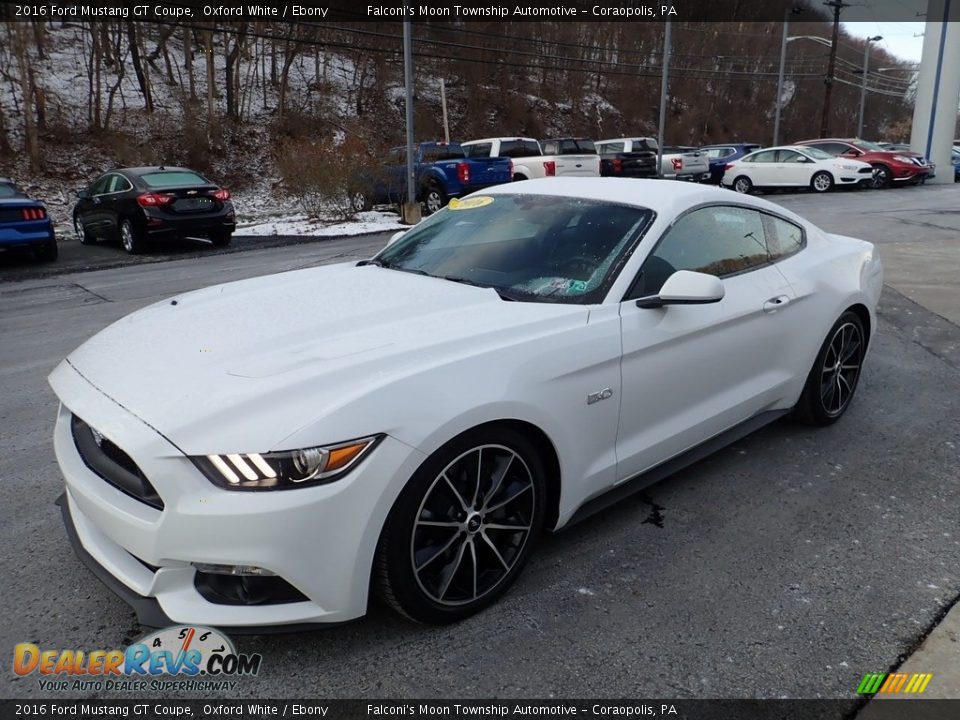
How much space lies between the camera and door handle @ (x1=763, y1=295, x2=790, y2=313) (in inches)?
154

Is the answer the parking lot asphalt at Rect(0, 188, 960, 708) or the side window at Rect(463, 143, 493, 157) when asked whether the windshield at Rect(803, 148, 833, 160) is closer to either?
the side window at Rect(463, 143, 493, 157)

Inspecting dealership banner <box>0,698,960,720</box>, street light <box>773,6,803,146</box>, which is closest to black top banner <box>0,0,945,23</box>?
street light <box>773,6,803,146</box>

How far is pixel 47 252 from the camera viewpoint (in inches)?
514

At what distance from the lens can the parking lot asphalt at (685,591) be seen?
253 centimetres

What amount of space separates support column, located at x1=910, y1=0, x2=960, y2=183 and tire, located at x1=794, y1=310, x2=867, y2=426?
3021 cm

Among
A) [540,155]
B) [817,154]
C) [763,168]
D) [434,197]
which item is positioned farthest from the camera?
[763,168]

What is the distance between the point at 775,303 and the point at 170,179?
1249 centimetres

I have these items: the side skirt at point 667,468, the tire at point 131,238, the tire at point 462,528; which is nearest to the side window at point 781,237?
the side skirt at point 667,468

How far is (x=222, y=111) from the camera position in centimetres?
3447

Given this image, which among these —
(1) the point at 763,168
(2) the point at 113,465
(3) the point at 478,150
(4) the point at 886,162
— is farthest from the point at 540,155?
(2) the point at 113,465

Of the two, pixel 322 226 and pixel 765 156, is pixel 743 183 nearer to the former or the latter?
pixel 765 156

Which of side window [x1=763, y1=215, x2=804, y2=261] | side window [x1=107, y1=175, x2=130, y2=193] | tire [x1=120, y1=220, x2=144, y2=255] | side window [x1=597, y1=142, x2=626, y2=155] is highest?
side window [x1=597, y1=142, x2=626, y2=155]

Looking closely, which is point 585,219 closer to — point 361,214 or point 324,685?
point 324,685

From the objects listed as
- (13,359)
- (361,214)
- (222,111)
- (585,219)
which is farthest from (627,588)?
(222,111)
